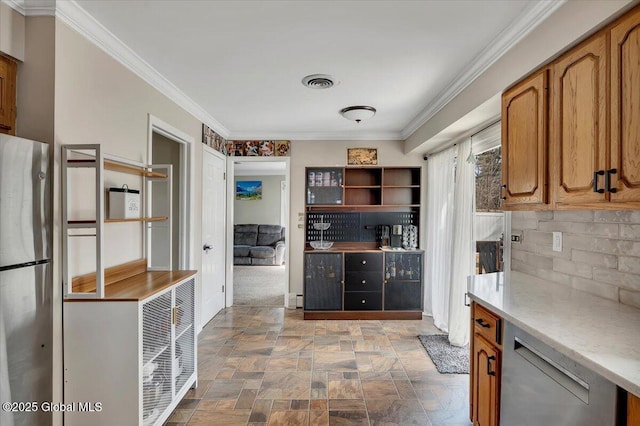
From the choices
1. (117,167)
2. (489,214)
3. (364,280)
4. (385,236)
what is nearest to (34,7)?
(117,167)

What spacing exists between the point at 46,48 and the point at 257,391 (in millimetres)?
2565

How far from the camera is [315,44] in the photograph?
6.88ft

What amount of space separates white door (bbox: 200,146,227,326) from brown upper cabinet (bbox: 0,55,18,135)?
2.10 m

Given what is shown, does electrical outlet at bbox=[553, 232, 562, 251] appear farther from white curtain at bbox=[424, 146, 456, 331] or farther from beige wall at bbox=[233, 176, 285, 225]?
beige wall at bbox=[233, 176, 285, 225]

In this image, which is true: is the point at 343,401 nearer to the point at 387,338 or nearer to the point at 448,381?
the point at 448,381

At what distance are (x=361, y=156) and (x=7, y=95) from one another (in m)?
3.62

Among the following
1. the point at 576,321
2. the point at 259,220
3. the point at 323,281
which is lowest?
the point at 323,281

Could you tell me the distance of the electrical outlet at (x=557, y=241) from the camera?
1999mm

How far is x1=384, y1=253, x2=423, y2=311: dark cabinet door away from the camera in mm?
4160

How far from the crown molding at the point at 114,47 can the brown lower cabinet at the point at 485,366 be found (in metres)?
2.75

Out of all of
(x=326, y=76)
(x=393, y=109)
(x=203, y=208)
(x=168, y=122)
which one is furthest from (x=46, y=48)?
(x=393, y=109)

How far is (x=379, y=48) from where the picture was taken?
216 cm

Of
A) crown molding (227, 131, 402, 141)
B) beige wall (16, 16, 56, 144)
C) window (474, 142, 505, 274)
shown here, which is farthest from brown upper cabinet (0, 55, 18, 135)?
window (474, 142, 505, 274)

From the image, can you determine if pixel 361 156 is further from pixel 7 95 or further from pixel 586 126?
pixel 7 95
